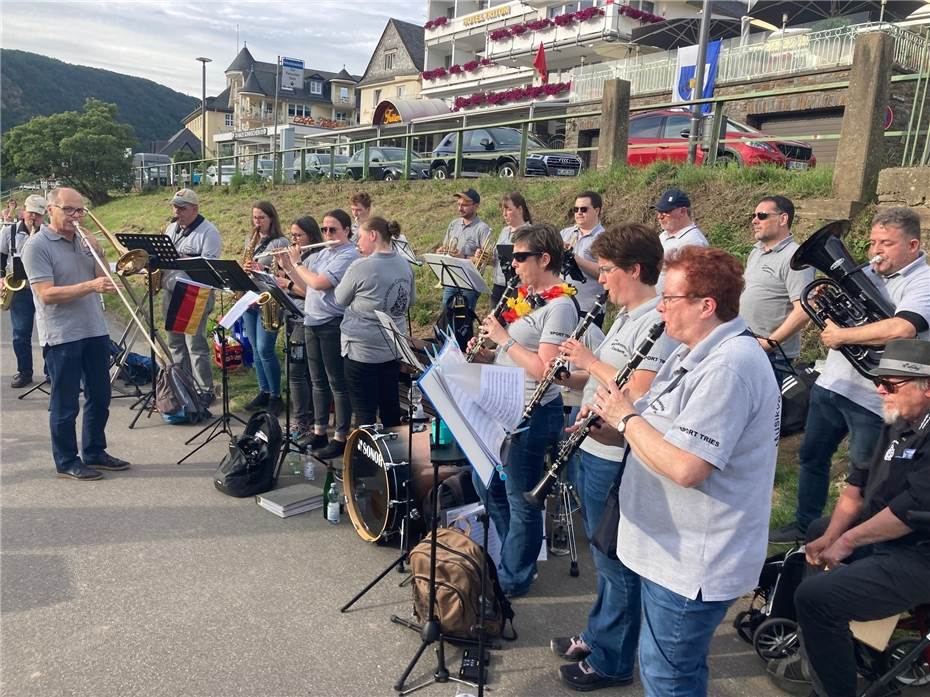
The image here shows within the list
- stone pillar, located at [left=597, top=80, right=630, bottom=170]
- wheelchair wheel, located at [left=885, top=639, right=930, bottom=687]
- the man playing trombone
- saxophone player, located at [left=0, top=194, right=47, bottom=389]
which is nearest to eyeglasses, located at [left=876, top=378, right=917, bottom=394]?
wheelchair wheel, located at [left=885, top=639, right=930, bottom=687]

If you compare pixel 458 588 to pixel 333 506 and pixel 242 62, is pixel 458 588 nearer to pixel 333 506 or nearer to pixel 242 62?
pixel 333 506

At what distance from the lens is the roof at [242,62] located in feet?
244

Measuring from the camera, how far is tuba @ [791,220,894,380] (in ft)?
12.1

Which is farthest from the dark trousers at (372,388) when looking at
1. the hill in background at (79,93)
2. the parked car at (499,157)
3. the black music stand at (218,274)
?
the hill in background at (79,93)

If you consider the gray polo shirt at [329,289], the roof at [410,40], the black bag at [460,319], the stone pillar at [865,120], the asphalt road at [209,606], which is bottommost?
the asphalt road at [209,606]

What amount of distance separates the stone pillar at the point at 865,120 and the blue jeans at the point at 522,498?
5.13 meters

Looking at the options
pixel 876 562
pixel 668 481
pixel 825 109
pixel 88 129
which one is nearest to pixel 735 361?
pixel 668 481

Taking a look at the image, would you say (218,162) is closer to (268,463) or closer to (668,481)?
(268,463)

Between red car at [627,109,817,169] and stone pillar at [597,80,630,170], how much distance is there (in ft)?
2.27

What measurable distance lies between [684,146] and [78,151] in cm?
3899

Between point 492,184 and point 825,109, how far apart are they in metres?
10.5

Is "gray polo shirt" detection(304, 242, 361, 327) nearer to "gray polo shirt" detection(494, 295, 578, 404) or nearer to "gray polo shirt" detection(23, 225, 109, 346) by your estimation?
"gray polo shirt" detection(23, 225, 109, 346)

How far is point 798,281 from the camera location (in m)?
4.50

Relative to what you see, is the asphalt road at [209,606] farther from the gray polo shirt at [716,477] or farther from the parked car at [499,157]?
the parked car at [499,157]
